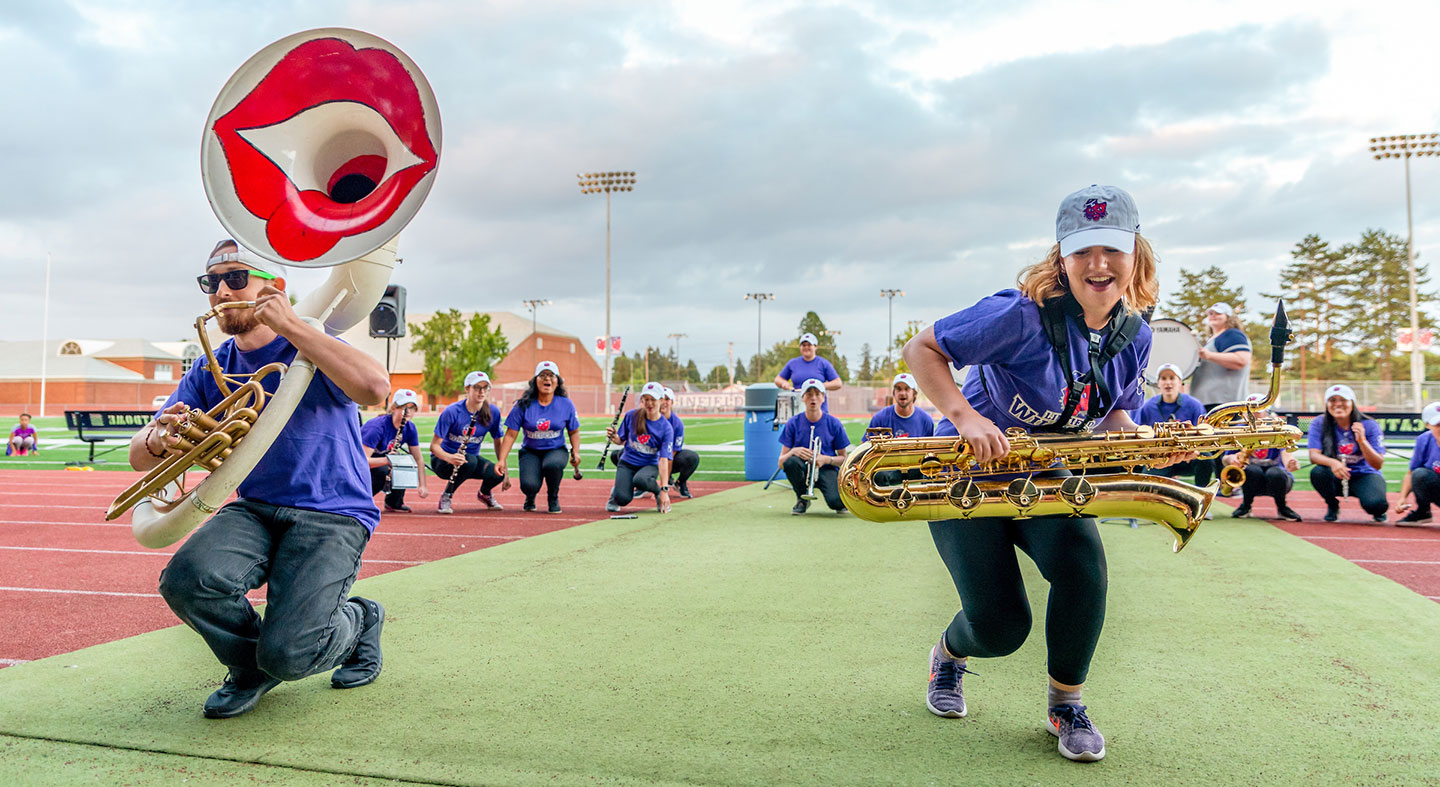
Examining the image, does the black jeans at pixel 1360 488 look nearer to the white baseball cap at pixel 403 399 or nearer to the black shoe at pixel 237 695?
the white baseball cap at pixel 403 399

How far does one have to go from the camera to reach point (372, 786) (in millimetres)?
2559

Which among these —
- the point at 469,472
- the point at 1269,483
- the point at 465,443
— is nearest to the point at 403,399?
the point at 465,443

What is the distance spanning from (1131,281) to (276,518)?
9.99 ft

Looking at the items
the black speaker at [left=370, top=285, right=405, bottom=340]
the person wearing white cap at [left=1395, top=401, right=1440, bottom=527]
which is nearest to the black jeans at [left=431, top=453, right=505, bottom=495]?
the black speaker at [left=370, top=285, right=405, bottom=340]

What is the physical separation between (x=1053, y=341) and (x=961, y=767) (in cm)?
134

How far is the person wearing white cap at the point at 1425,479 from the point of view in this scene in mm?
8867

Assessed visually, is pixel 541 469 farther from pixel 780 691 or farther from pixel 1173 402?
pixel 780 691

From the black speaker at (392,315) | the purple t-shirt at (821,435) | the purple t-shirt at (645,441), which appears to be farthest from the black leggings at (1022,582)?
the black speaker at (392,315)

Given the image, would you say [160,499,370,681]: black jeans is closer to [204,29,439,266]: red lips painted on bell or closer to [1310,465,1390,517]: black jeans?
[204,29,439,266]: red lips painted on bell

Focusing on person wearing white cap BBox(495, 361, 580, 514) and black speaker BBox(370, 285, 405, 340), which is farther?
black speaker BBox(370, 285, 405, 340)

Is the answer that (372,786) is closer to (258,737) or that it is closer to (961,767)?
(258,737)

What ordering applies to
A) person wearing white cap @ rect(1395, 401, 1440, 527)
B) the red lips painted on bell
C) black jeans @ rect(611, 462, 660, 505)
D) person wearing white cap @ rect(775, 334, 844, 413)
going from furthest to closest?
person wearing white cap @ rect(775, 334, 844, 413) → black jeans @ rect(611, 462, 660, 505) → person wearing white cap @ rect(1395, 401, 1440, 527) → the red lips painted on bell

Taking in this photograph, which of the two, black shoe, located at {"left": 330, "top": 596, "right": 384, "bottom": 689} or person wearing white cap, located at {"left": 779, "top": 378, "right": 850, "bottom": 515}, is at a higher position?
person wearing white cap, located at {"left": 779, "top": 378, "right": 850, "bottom": 515}

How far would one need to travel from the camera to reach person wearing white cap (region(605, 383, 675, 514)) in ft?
33.9
